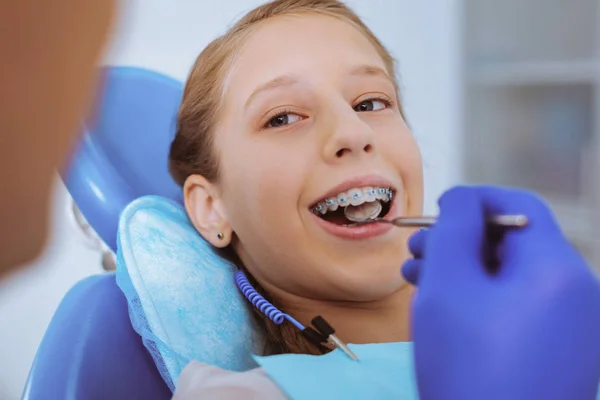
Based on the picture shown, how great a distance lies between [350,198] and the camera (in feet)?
2.81

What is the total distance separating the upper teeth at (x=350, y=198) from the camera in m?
0.86

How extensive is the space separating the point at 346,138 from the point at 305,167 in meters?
0.06

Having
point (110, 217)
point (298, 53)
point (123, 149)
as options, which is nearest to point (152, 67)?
point (123, 149)

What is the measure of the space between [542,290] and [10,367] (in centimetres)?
81

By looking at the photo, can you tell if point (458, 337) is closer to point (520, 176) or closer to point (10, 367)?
point (10, 367)

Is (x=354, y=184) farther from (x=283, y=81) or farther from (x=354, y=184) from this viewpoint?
(x=283, y=81)

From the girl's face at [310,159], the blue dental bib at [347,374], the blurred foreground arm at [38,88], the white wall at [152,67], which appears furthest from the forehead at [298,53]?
the blurred foreground arm at [38,88]

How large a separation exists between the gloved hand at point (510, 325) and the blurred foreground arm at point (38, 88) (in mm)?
293

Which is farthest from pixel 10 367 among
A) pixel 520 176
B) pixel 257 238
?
pixel 520 176

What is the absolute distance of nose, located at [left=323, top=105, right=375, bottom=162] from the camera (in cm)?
85

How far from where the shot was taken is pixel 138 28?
128cm

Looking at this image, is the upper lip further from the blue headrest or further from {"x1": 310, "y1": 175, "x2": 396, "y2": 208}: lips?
the blue headrest

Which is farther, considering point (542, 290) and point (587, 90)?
point (587, 90)

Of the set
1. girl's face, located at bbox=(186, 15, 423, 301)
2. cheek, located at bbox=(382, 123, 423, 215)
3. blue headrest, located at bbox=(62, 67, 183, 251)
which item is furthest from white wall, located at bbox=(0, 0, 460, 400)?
cheek, located at bbox=(382, 123, 423, 215)
